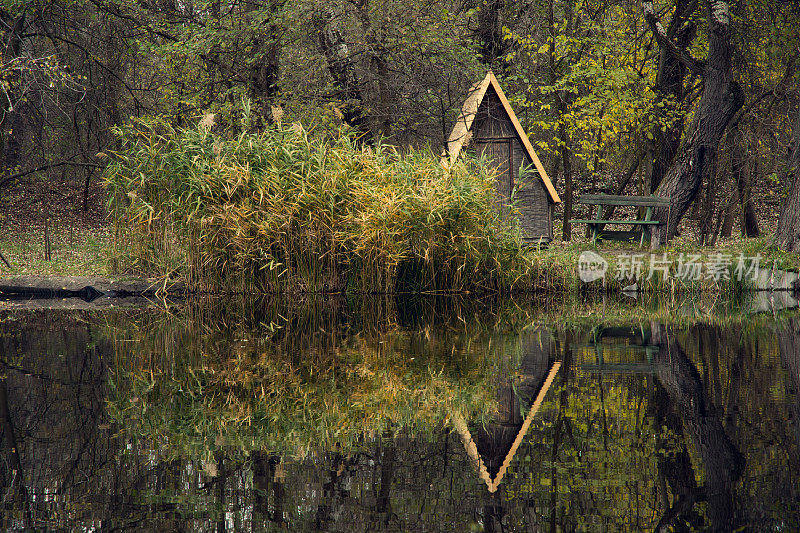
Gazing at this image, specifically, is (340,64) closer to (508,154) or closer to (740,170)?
(508,154)

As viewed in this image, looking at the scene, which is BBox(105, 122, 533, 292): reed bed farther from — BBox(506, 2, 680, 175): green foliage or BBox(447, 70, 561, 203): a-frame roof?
BBox(506, 2, 680, 175): green foliage

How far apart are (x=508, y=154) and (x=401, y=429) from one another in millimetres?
11801

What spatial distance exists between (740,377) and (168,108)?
15071 millimetres

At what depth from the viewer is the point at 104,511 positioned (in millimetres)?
3271

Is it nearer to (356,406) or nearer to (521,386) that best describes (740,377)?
(521,386)

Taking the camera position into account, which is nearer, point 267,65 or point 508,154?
point 508,154

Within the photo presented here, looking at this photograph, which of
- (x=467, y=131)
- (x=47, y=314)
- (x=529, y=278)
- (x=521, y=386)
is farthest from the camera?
(x=467, y=131)

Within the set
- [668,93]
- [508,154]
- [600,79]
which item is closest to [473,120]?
[508,154]

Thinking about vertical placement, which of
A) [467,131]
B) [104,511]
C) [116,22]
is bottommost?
[104,511]

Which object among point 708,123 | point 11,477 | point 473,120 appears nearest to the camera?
point 11,477

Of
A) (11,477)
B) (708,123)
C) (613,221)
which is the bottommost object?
(11,477)

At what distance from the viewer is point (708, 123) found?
13930 millimetres

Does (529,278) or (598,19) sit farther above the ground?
(598,19)

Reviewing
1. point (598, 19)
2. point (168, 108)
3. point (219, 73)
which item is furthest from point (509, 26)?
point (168, 108)
